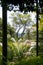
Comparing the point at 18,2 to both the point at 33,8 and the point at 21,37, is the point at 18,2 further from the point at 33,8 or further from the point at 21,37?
the point at 21,37

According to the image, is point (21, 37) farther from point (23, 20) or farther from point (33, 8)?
point (33, 8)

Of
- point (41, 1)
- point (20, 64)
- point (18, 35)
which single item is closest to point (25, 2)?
point (41, 1)

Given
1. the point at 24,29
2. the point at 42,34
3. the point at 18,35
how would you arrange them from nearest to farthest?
the point at 42,34 → the point at 18,35 → the point at 24,29

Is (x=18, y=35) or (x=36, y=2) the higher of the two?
(x=36, y=2)

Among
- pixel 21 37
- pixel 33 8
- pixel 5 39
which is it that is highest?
pixel 33 8

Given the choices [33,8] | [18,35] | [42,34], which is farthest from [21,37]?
[33,8]

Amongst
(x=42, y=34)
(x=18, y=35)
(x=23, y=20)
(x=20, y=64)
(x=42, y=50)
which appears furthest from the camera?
(x=23, y=20)

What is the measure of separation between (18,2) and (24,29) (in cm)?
447

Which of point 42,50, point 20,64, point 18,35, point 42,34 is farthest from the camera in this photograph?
point 18,35

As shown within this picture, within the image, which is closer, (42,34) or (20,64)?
(20,64)

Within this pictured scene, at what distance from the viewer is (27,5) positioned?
222cm

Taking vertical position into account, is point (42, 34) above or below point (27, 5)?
below

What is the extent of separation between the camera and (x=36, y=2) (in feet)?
7.37

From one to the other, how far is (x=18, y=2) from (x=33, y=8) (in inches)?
7.6
